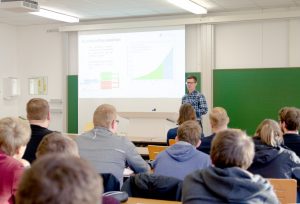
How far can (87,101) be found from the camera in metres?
9.27

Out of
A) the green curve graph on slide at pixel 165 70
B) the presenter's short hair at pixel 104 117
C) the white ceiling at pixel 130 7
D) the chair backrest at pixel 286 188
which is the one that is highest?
the white ceiling at pixel 130 7

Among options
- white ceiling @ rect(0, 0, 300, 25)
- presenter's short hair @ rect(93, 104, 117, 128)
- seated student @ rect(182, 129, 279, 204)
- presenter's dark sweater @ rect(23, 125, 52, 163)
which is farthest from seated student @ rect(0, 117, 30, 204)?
white ceiling @ rect(0, 0, 300, 25)

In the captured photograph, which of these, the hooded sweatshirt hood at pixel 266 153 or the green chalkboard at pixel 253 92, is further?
the green chalkboard at pixel 253 92

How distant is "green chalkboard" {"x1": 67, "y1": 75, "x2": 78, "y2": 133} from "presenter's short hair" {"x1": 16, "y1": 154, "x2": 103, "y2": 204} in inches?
341

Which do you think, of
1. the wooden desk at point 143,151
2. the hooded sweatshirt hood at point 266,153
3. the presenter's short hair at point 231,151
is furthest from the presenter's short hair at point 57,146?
the wooden desk at point 143,151

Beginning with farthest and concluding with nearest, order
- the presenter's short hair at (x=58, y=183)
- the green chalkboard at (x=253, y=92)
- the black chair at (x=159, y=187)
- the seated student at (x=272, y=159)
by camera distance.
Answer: the green chalkboard at (x=253, y=92), the seated student at (x=272, y=159), the black chair at (x=159, y=187), the presenter's short hair at (x=58, y=183)

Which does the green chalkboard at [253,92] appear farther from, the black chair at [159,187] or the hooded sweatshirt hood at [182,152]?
the black chair at [159,187]

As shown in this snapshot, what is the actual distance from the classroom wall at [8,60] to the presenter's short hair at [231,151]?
27.6ft

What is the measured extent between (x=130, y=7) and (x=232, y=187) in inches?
249

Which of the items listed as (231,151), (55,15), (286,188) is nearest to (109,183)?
(231,151)

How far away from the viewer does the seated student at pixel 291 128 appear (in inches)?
163

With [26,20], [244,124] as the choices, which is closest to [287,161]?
[244,124]

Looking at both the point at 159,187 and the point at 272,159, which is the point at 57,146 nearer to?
the point at 159,187

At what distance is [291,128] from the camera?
429 centimetres
